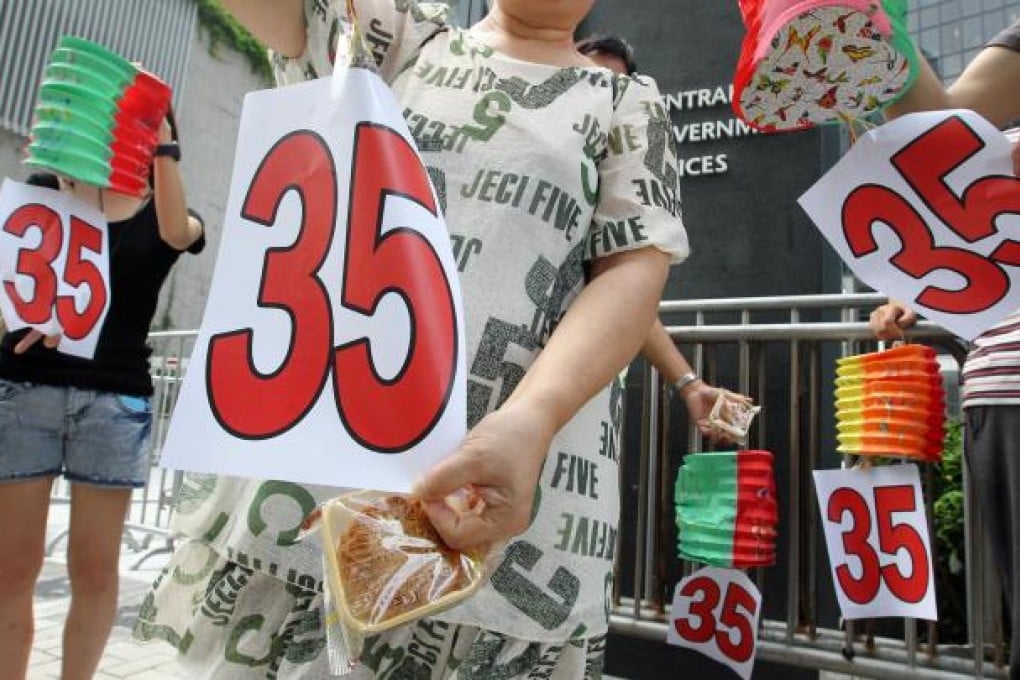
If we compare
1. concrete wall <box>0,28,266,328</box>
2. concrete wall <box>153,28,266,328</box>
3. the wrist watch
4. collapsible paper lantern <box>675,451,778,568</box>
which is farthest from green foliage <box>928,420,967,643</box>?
concrete wall <box>153,28,266,328</box>

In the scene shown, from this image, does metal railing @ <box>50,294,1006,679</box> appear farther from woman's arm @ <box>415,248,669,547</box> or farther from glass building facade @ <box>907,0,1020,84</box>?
woman's arm @ <box>415,248,669,547</box>

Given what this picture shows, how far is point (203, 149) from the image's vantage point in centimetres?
1838

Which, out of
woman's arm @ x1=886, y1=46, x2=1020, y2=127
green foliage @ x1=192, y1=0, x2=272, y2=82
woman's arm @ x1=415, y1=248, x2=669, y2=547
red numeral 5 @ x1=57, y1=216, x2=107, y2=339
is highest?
green foliage @ x1=192, y1=0, x2=272, y2=82

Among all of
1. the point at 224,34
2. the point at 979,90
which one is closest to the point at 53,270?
the point at 979,90

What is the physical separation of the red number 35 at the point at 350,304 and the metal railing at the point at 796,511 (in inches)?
85.9

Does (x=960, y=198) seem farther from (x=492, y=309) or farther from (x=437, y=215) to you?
(x=437, y=215)

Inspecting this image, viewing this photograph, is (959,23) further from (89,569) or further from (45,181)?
(89,569)

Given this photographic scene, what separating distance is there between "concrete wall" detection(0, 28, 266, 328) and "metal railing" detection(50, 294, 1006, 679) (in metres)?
16.1

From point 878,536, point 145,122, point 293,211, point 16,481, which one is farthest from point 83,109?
point 878,536

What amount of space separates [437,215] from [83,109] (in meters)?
1.79

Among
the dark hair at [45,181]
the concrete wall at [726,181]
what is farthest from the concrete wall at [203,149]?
the dark hair at [45,181]

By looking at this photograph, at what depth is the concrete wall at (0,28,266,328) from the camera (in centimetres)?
1752

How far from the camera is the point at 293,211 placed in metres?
0.74

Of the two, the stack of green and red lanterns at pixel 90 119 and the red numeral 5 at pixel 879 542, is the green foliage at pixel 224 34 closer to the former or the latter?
the stack of green and red lanterns at pixel 90 119
